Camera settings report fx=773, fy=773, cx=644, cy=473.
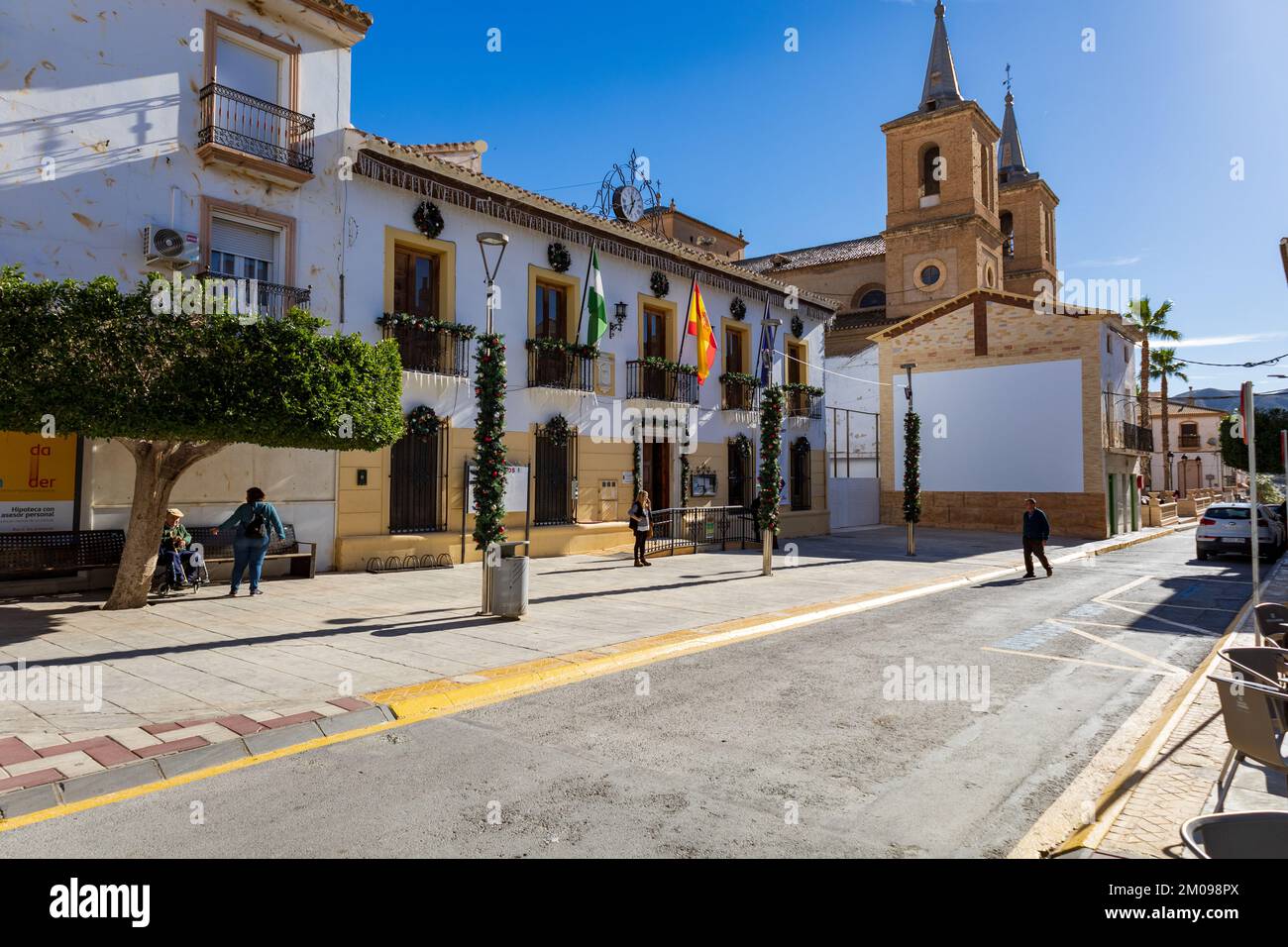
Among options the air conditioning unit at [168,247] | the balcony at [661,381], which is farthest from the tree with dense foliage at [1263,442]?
the air conditioning unit at [168,247]

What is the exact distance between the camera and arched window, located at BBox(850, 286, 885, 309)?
1743 inches

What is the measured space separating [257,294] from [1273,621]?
542 inches

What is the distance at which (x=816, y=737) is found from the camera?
5461 millimetres

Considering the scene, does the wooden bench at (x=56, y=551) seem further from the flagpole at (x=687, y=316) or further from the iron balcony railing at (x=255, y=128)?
the flagpole at (x=687, y=316)

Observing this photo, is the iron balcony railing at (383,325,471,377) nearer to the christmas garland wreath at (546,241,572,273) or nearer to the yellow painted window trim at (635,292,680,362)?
the christmas garland wreath at (546,241,572,273)

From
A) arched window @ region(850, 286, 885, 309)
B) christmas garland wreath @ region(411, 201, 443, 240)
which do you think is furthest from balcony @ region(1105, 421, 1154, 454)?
christmas garland wreath @ region(411, 201, 443, 240)

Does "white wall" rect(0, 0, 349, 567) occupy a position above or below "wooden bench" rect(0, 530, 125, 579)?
above

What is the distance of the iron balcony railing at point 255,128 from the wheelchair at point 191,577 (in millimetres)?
6490

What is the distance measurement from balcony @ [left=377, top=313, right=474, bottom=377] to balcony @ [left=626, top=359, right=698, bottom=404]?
516cm

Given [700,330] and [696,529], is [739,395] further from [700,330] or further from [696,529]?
[696,529]

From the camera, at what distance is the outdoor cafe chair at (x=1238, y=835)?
7.54ft
